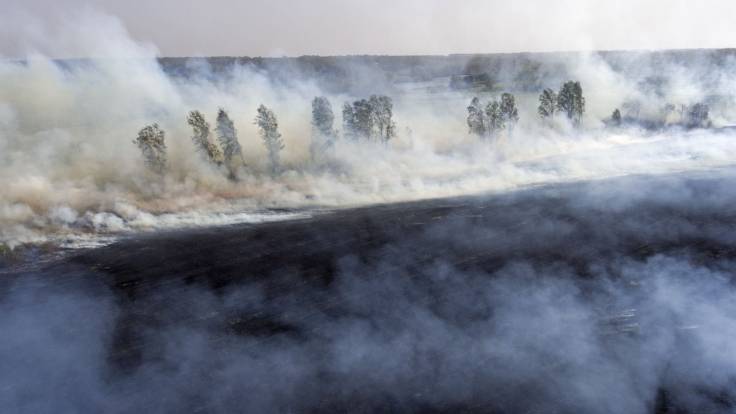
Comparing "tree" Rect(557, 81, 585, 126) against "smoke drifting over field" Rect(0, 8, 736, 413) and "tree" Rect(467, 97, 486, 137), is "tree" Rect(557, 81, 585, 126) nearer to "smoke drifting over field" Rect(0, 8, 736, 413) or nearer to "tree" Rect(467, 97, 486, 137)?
"smoke drifting over field" Rect(0, 8, 736, 413)

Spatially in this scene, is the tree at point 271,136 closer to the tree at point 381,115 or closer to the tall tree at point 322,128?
the tall tree at point 322,128

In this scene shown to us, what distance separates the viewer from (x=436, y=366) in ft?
84.7

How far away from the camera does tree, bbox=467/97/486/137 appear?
305 feet

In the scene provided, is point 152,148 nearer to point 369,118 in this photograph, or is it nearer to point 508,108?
point 369,118

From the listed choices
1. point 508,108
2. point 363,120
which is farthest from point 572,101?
point 363,120

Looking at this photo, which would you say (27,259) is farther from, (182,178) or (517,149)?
(517,149)

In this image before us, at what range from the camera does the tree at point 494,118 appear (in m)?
93.3

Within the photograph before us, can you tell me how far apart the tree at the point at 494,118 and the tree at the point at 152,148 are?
55705 millimetres

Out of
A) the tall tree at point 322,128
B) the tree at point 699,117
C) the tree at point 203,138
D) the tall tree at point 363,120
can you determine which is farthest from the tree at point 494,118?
the tree at point 203,138

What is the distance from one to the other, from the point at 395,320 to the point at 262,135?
195ft

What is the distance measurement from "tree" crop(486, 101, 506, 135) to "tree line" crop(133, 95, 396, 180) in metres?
17.8

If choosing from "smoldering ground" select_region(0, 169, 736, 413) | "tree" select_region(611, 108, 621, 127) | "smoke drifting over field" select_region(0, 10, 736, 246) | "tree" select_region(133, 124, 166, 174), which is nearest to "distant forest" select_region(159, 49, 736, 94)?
"smoke drifting over field" select_region(0, 10, 736, 246)

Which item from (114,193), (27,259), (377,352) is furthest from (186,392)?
(114,193)

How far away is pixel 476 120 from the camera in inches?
3765
